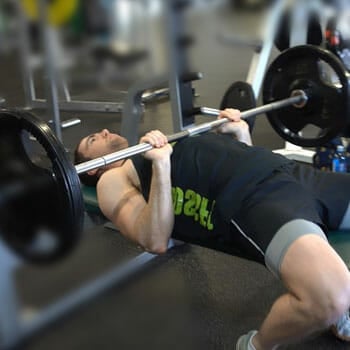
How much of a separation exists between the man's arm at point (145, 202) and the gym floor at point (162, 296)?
0.33ft

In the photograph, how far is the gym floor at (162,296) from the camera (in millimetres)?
376

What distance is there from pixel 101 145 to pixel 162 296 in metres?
1.05

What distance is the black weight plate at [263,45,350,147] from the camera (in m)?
1.87

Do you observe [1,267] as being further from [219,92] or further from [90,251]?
[219,92]

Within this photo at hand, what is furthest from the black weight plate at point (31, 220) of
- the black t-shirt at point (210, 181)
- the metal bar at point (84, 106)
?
the metal bar at point (84, 106)

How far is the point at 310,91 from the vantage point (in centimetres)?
195

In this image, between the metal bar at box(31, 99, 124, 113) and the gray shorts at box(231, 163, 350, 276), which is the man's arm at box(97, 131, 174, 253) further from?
the metal bar at box(31, 99, 124, 113)

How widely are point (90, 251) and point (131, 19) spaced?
33 cm

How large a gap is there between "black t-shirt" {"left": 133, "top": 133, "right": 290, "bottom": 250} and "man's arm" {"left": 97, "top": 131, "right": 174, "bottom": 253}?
5 centimetres

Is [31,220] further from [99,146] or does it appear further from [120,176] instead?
[99,146]

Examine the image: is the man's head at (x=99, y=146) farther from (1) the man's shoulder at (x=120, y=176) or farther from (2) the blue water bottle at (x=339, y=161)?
(2) the blue water bottle at (x=339, y=161)

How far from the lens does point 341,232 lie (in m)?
1.38

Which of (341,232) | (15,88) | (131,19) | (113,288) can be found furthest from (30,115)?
(15,88)

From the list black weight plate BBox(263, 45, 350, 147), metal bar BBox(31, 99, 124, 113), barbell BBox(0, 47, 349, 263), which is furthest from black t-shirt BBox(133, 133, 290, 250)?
metal bar BBox(31, 99, 124, 113)
